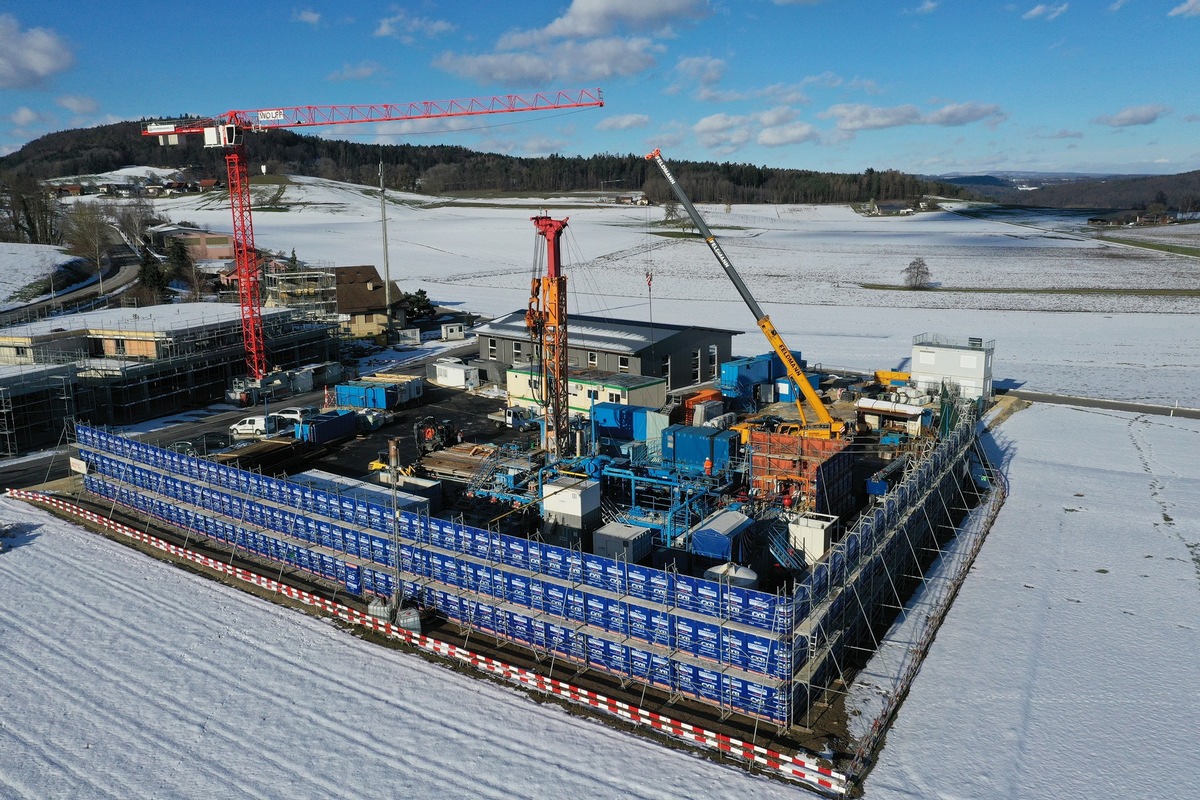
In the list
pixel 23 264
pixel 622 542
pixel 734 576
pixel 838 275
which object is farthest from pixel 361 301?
pixel 838 275

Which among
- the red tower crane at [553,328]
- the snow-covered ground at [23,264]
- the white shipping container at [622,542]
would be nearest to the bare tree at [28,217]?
the snow-covered ground at [23,264]

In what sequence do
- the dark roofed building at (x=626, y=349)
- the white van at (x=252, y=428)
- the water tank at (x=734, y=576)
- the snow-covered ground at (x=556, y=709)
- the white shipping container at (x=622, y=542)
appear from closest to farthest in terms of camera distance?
the snow-covered ground at (x=556, y=709) → the water tank at (x=734, y=576) → the white shipping container at (x=622, y=542) → the white van at (x=252, y=428) → the dark roofed building at (x=626, y=349)

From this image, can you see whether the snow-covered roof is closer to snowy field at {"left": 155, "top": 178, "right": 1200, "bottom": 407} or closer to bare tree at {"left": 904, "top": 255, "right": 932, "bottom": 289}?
snowy field at {"left": 155, "top": 178, "right": 1200, "bottom": 407}

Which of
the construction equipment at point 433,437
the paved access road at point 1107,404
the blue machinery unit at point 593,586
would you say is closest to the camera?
the blue machinery unit at point 593,586

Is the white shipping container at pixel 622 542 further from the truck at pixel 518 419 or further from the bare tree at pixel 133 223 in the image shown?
the bare tree at pixel 133 223

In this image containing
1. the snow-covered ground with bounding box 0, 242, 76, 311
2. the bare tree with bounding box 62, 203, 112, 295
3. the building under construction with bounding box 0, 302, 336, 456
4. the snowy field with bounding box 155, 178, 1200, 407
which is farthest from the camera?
the bare tree with bounding box 62, 203, 112, 295

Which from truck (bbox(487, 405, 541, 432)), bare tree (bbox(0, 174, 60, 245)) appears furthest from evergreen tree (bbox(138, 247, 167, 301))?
truck (bbox(487, 405, 541, 432))
